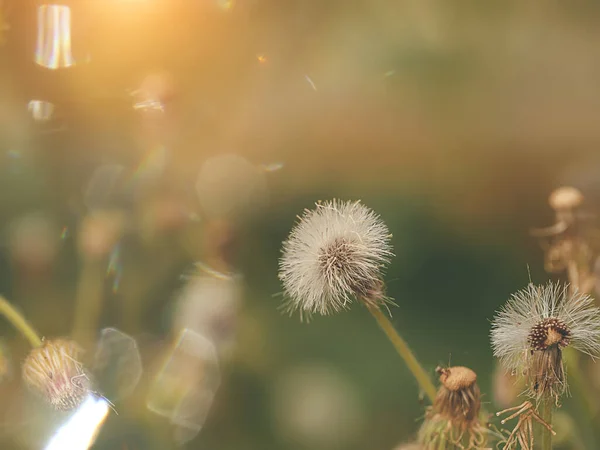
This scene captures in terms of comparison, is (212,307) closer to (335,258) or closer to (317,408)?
(317,408)

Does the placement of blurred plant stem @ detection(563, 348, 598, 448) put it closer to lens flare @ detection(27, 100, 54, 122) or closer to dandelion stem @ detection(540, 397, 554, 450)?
dandelion stem @ detection(540, 397, 554, 450)

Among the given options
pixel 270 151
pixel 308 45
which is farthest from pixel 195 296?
pixel 308 45

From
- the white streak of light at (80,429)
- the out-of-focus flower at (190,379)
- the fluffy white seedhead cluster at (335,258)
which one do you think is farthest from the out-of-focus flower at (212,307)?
the fluffy white seedhead cluster at (335,258)

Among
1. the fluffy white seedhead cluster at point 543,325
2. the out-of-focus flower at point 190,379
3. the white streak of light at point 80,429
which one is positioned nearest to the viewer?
the fluffy white seedhead cluster at point 543,325

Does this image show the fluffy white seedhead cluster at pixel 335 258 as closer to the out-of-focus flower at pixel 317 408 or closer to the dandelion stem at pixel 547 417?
the dandelion stem at pixel 547 417

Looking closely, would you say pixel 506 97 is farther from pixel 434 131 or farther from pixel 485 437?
pixel 485 437
